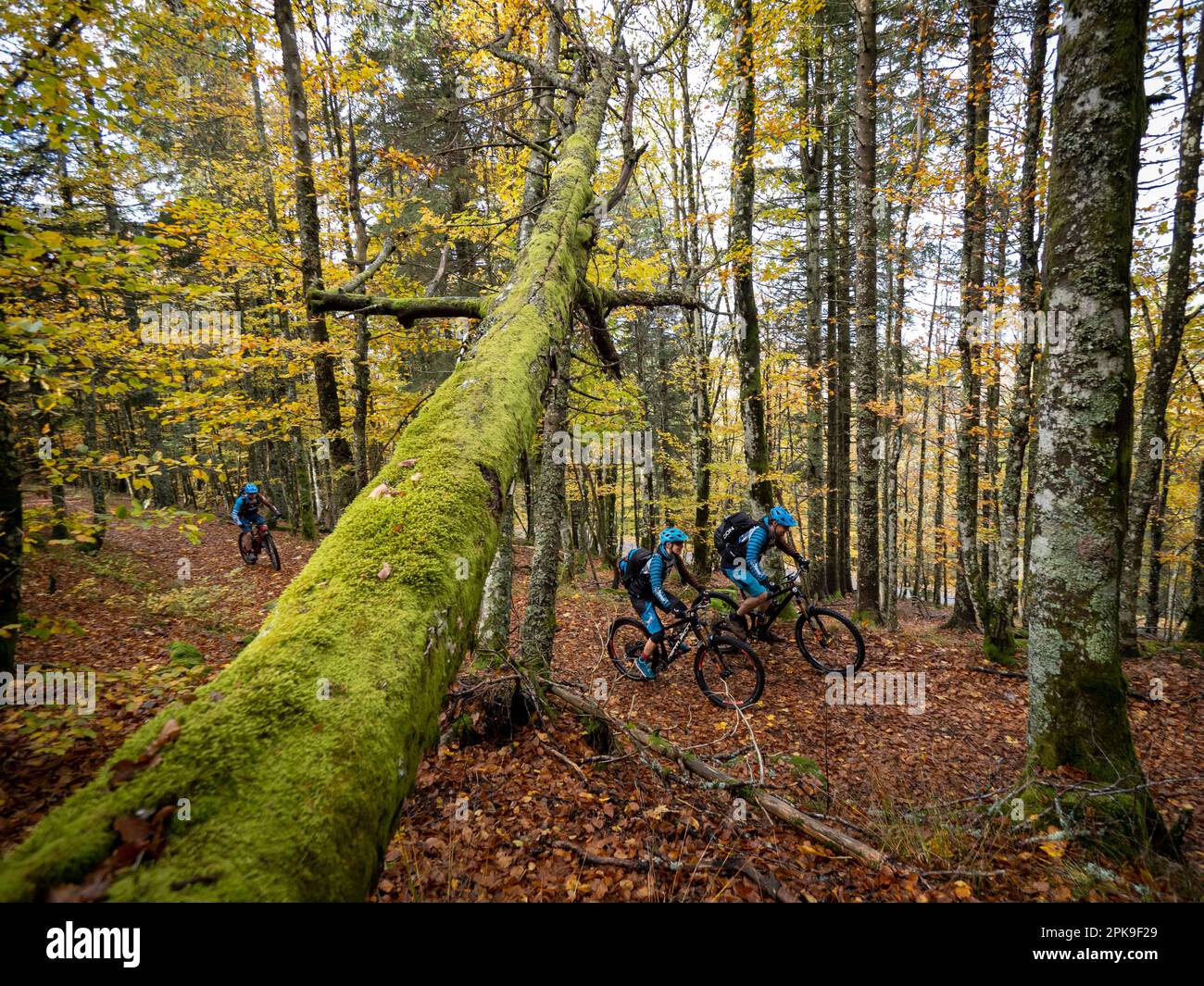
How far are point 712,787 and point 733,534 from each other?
13.8 ft

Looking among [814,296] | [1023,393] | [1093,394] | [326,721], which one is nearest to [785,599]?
[1093,394]

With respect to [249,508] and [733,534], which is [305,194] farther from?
[733,534]

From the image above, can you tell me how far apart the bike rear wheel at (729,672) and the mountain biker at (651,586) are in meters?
0.68

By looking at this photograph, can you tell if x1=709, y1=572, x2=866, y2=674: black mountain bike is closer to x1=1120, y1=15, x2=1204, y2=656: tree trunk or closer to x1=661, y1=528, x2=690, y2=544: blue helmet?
x1=661, y1=528, x2=690, y2=544: blue helmet

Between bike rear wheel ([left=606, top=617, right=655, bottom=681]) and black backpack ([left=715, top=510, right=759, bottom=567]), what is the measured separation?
5.77 feet

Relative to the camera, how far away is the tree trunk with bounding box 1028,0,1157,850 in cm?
376

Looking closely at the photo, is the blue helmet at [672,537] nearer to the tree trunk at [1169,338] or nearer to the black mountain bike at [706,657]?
the black mountain bike at [706,657]

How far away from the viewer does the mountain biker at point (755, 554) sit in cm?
730

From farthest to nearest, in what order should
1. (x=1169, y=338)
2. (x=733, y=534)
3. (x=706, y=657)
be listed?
(x=1169, y=338) → (x=706, y=657) → (x=733, y=534)

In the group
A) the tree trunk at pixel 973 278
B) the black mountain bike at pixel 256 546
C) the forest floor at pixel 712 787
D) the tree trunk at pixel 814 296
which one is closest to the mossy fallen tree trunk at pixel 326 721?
the forest floor at pixel 712 787

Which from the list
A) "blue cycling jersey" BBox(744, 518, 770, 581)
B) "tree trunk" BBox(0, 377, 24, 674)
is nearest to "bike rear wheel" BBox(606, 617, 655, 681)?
"blue cycling jersey" BBox(744, 518, 770, 581)

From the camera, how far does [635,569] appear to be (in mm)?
7465
